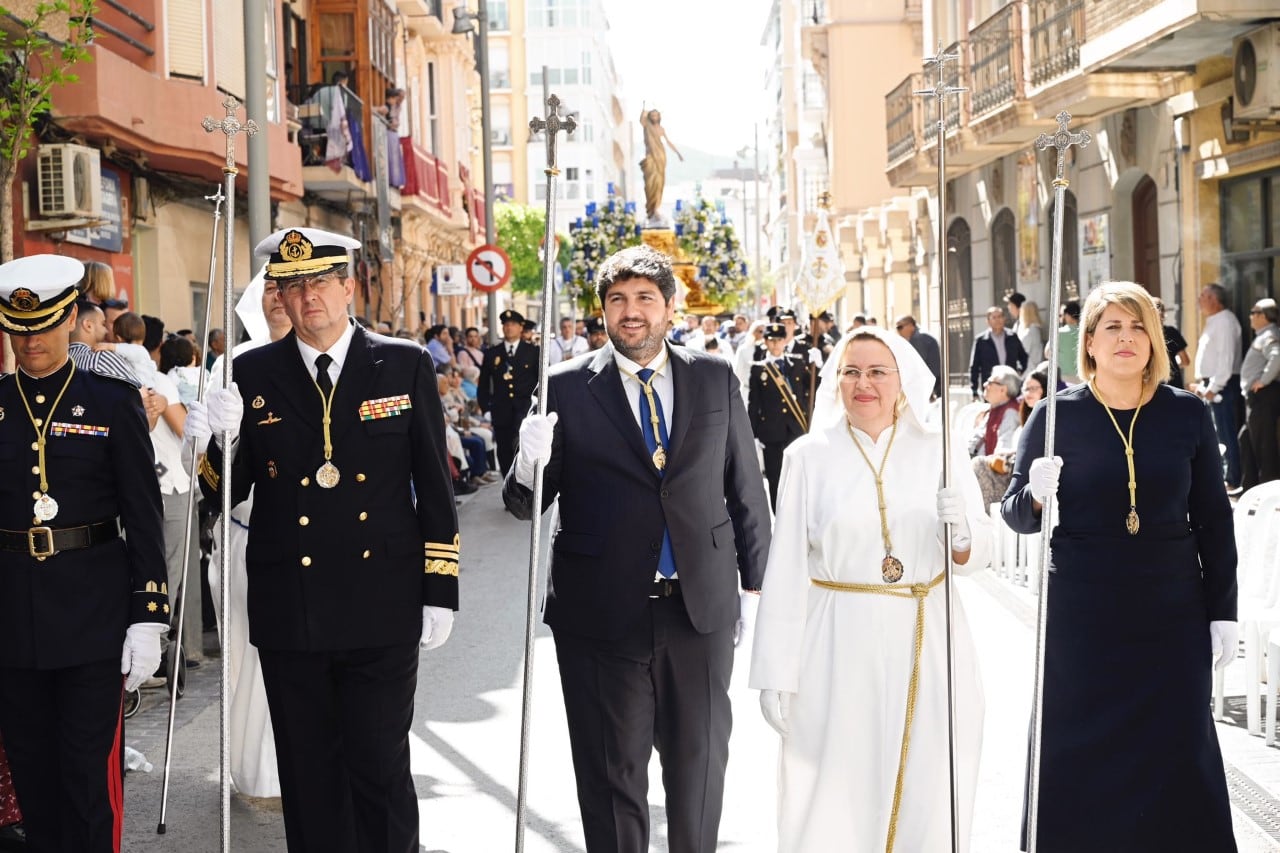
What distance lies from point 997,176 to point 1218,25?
10925mm

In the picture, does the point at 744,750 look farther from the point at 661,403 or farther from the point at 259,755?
the point at 661,403

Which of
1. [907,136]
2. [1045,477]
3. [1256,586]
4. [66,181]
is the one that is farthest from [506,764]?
[907,136]

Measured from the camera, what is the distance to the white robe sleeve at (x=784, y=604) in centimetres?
511

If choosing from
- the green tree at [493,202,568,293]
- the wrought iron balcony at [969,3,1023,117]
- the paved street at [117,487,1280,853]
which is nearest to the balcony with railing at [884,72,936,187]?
the wrought iron balcony at [969,3,1023,117]

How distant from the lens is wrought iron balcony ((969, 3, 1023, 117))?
22.4m

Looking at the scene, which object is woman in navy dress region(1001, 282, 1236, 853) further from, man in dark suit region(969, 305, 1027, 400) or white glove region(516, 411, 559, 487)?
man in dark suit region(969, 305, 1027, 400)

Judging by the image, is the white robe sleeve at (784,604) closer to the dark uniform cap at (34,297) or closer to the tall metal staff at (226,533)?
the tall metal staff at (226,533)

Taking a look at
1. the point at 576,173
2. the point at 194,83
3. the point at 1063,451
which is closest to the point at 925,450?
the point at 1063,451

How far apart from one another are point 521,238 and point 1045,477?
72462 mm

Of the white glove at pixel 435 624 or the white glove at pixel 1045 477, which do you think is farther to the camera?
the white glove at pixel 1045 477

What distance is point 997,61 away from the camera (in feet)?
77.3

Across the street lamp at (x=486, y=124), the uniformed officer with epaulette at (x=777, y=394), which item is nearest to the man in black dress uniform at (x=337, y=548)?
the uniformed officer with epaulette at (x=777, y=394)

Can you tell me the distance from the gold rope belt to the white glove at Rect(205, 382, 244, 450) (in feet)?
5.75

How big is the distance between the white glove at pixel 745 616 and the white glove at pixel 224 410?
1661 millimetres
